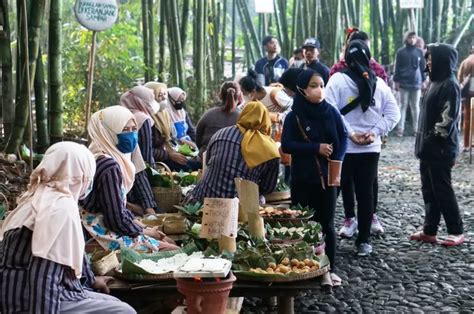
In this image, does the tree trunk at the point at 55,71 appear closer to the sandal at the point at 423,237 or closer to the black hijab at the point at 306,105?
the black hijab at the point at 306,105

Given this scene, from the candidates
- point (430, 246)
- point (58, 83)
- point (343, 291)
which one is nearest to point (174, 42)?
point (58, 83)

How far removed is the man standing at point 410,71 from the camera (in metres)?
14.4

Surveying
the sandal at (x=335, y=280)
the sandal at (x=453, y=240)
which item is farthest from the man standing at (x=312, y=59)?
the sandal at (x=335, y=280)

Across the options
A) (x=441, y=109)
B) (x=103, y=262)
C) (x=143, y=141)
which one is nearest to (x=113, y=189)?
(x=103, y=262)

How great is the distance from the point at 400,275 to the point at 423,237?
1.07 m

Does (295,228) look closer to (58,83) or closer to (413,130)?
(58,83)

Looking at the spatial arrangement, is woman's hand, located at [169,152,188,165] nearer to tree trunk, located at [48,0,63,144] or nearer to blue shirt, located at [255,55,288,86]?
tree trunk, located at [48,0,63,144]

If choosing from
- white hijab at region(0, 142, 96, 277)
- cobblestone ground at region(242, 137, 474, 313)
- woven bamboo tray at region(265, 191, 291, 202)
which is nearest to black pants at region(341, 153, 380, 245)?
cobblestone ground at region(242, 137, 474, 313)

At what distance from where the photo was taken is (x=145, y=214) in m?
5.53

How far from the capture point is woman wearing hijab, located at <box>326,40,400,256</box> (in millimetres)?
6098

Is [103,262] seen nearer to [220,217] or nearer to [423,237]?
[220,217]

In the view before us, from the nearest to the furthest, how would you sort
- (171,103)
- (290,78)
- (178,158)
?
(290,78) → (178,158) → (171,103)

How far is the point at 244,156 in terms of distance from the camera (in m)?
5.53

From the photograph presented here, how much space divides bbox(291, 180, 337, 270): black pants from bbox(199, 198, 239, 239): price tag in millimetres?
1193
